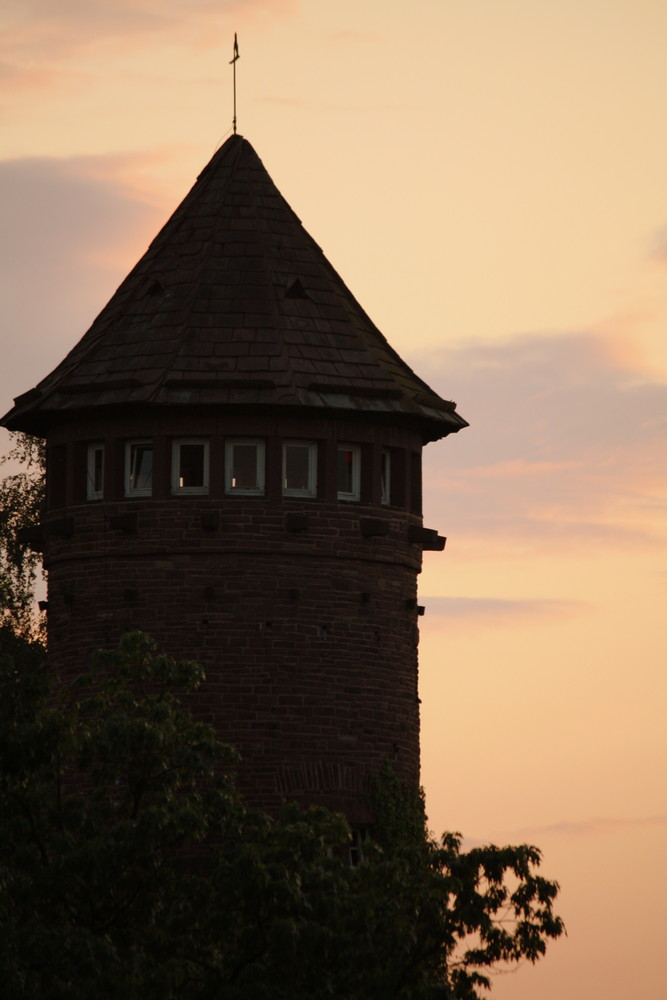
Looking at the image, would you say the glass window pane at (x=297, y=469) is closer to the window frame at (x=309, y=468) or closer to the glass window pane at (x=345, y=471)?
the window frame at (x=309, y=468)

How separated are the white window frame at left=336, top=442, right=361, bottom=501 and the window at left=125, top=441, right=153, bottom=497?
335 centimetres

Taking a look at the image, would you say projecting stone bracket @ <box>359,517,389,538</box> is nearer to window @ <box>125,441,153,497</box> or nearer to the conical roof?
the conical roof

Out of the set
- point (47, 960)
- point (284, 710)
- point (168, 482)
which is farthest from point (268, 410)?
point (47, 960)

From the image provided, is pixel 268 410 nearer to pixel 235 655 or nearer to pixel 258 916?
pixel 235 655

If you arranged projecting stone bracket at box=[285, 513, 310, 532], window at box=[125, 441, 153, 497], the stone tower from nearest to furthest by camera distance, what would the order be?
1. the stone tower
2. projecting stone bracket at box=[285, 513, 310, 532]
3. window at box=[125, 441, 153, 497]

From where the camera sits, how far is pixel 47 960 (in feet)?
119

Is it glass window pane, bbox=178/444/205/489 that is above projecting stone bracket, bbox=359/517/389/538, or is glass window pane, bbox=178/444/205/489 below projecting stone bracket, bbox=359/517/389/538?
above

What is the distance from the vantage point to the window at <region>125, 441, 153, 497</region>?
164 feet

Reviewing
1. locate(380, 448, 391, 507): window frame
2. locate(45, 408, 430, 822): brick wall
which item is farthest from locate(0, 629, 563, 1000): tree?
locate(380, 448, 391, 507): window frame

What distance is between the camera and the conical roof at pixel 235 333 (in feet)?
163

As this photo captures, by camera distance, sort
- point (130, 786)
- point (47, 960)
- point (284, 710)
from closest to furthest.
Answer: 1. point (47, 960)
2. point (130, 786)
3. point (284, 710)

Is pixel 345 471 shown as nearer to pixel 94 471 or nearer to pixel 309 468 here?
pixel 309 468

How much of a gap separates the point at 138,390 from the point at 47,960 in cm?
1573

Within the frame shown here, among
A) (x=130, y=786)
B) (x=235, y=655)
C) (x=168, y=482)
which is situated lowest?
(x=130, y=786)
